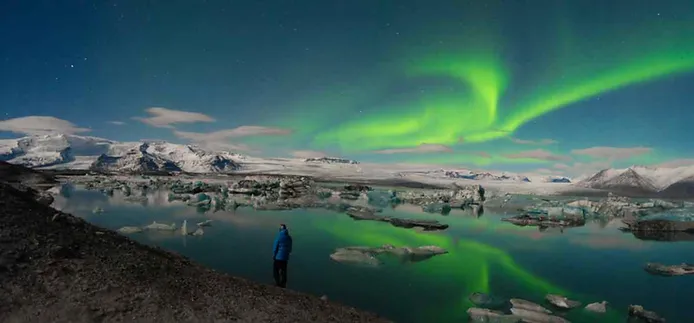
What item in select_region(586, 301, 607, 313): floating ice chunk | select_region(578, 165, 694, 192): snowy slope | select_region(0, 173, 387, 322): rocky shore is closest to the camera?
select_region(0, 173, 387, 322): rocky shore

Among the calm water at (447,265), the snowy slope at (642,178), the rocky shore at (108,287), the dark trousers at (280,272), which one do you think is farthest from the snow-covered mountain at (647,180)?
the rocky shore at (108,287)

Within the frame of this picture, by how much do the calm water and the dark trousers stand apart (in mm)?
609

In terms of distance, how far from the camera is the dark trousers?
32.8 ft

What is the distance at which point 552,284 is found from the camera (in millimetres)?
12969

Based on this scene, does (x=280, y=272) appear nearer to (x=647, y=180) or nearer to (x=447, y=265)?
(x=447, y=265)

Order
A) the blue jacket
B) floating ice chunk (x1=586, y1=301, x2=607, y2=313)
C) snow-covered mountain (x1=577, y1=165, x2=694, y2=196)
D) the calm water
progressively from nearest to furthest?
the blue jacket → floating ice chunk (x1=586, y1=301, x2=607, y2=313) → the calm water → snow-covered mountain (x1=577, y1=165, x2=694, y2=196)

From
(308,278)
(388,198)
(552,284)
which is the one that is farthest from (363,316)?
(388,198)

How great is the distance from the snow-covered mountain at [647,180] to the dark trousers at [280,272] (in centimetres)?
14498

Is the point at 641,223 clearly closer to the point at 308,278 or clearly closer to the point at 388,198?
the point at 388,198

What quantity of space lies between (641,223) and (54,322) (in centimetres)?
3477

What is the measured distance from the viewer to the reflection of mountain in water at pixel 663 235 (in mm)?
25625

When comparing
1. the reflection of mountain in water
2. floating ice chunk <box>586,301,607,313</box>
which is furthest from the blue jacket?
the reflection of mountain in water

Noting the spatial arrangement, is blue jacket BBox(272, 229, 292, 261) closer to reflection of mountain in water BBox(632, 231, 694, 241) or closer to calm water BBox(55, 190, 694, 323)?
calm water BBox(55, 190, 694, 323)

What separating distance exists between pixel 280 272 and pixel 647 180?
155342 mm
